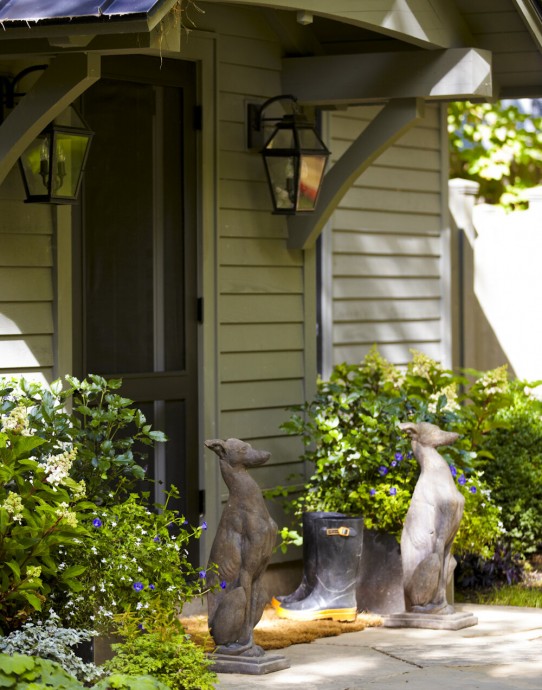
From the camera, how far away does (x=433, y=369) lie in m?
8.70

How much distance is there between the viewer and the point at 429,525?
7.29 metres

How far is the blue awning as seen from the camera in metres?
5.29

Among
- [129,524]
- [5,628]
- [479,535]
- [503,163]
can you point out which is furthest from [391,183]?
[503,163]

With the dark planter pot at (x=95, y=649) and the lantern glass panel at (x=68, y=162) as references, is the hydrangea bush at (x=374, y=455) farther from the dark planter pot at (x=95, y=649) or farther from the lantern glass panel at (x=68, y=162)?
the dark planter pot at (x=95, y=649)

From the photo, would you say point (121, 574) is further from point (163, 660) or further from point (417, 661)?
point (417, 661)

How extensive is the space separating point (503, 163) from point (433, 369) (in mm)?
7647

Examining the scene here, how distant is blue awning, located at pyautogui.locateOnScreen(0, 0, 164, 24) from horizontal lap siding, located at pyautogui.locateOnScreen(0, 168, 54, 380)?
115 cm

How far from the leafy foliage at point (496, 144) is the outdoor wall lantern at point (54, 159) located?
31.4 feet

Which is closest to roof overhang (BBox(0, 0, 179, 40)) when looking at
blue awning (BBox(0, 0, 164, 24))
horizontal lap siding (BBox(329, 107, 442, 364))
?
blue awning (BBox(0, 0, 164, 24))

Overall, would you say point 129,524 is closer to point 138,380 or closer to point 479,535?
point 138,380

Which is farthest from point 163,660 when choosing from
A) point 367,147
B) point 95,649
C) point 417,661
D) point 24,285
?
point 367,147

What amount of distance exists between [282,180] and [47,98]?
6.95ft

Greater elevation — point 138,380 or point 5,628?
point 138,380

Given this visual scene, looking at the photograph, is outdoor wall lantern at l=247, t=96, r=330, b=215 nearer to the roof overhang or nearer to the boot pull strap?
the boot pull strap
